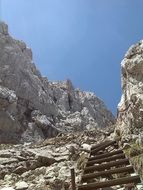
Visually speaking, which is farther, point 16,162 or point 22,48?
point 22,48

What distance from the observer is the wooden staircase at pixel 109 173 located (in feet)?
43.8

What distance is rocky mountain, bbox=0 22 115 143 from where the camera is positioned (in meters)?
49.2

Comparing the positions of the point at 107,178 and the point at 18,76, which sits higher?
the point at 18,76

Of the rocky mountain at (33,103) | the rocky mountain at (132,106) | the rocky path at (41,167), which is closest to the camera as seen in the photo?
the rocky path at (41,167)

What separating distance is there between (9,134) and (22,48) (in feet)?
80.6

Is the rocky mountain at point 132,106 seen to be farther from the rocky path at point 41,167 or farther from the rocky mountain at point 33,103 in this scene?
the rocky mountain at point 33,103

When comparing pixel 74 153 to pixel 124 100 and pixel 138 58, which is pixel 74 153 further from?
pixel 138 58

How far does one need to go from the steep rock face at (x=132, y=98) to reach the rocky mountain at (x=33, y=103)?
85.9 ft

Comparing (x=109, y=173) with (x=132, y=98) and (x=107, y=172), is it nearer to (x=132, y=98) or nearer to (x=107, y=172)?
(x=107, y=172)

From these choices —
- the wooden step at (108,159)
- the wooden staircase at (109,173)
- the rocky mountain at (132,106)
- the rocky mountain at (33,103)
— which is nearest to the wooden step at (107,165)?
the wooden staircase at (109,173)

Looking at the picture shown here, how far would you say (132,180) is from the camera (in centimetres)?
1312

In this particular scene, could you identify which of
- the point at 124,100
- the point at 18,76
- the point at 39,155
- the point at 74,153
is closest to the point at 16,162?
the point at 39,155

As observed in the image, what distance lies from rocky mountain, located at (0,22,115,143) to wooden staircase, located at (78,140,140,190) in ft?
99.5

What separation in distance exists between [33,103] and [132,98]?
37.3 metres
